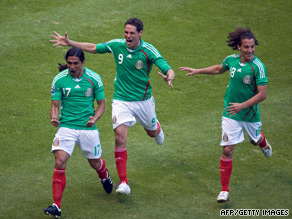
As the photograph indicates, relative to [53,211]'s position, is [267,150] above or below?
above

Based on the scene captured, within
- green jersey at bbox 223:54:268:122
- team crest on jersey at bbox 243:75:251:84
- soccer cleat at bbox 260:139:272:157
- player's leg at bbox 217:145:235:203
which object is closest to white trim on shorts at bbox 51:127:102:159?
player's leg at bbox 217:145:235:203

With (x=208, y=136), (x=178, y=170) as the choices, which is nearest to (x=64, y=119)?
(x=178, y=170)

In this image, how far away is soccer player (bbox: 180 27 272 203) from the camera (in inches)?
328

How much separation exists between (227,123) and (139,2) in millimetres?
7889

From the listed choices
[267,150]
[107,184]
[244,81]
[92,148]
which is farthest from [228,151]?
[92,148]

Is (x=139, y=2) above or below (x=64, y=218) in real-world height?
above

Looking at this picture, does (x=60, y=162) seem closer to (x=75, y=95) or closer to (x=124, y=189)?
(x=75, y=95)

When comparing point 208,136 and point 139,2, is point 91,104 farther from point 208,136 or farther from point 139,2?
point 139,2

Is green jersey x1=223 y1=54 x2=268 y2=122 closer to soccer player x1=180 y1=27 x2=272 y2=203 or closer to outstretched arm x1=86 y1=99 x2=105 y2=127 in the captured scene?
soccer player x1=180 y1=27 x2=272 y2=203

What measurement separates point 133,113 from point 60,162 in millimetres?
1742

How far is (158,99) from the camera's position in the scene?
12203 mm

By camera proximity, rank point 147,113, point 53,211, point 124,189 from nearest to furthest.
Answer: point 53,211 < point 124,189 < point 147,113

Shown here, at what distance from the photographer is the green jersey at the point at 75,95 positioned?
794cm

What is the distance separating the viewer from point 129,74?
888cm
